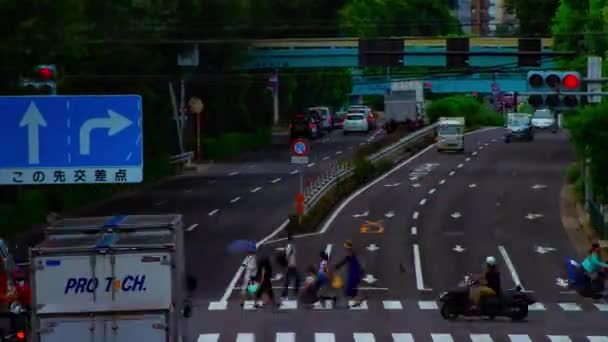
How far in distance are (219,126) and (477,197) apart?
3450 cm

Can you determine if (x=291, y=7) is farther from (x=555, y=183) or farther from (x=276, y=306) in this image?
(x=276, y=306)

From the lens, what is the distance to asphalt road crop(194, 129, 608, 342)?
104 ft

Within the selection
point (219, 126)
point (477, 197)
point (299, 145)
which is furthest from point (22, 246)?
point (219, 126)

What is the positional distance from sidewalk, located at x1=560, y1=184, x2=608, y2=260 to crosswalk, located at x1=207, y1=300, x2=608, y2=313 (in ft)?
28.7

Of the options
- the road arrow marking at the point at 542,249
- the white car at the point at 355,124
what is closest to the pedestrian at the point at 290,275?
the road arrow marking at the point at 542,249

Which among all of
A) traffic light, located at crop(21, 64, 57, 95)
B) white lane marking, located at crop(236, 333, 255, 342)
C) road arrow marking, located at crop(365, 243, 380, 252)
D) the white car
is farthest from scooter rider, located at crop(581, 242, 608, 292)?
the white car

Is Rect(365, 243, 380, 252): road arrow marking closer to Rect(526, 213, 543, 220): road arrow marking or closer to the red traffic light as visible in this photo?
Rect(526, 213, 543, 220): road arrow marking

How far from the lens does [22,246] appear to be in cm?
4662

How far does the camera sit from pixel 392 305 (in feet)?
119

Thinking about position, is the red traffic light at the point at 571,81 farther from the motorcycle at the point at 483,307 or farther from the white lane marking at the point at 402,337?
the white lane marking at the point at 402,337

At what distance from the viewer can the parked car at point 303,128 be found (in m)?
99.6

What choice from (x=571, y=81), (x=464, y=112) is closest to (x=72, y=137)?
(x=571, y=81)

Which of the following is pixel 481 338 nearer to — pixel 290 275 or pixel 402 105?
pixel 290 275

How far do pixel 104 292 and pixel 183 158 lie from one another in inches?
2319
